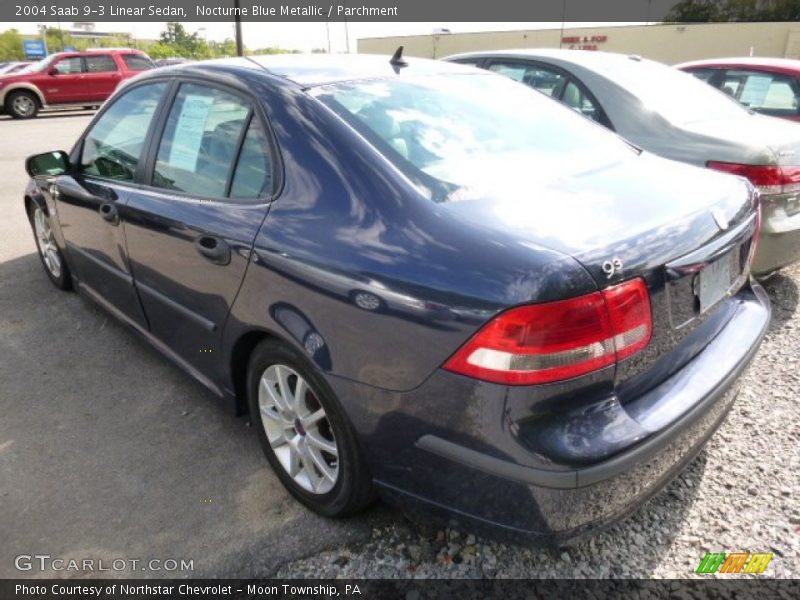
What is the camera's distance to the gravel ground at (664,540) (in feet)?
6.77

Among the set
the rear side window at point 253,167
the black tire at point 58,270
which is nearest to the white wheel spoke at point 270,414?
the rear side window at point 253,167

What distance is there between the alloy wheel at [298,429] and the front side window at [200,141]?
80 centimetres

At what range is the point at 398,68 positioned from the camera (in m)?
2.67

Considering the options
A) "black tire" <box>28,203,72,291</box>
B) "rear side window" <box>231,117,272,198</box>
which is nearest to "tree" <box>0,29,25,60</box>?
"black tire" <box>28,203,72,291</box>

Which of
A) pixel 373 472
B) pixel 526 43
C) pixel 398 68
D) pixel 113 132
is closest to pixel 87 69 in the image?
pixel 113 132

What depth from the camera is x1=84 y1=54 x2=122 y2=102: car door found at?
57.4 ft

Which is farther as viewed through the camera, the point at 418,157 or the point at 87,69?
the point at 87,69

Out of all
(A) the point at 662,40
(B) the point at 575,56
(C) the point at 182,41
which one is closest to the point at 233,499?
(B) the point at 575,56

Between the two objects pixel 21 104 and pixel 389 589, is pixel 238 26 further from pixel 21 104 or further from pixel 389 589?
pixel 389 589

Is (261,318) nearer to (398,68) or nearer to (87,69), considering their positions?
(398,68)

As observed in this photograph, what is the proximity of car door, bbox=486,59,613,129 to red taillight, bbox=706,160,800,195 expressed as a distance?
992 mm

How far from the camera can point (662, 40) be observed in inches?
1423

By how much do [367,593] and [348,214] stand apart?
123 cm

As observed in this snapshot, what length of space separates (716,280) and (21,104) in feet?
66.0
